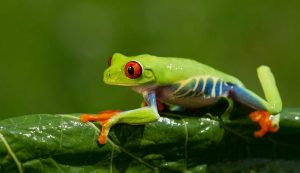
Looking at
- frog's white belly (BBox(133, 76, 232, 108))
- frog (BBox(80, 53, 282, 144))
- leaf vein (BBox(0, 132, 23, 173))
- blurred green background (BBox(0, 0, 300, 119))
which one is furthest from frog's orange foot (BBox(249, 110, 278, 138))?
blurred green background (BBox(0, 0, 300, 119))

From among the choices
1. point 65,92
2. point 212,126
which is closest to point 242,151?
point 212,126

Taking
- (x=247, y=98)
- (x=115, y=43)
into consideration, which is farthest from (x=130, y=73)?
(x=115, y=43)

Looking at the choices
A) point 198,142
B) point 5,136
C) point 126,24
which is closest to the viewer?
point 5,136

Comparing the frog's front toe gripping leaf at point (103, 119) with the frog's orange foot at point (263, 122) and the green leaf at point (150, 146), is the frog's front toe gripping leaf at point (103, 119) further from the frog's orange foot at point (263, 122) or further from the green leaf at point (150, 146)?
the frog's orange foot at point (263, 122)

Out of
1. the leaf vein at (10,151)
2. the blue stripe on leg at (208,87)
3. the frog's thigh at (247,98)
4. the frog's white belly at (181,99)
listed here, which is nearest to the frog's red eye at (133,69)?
the frog's white belly at (181,99)

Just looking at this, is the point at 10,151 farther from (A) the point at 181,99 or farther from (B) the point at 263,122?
(B) the point at 263,122

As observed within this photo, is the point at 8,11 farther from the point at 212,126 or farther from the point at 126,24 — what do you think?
the point at 212,126
